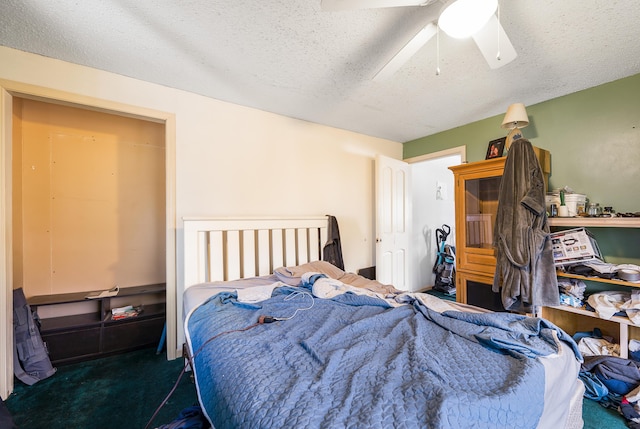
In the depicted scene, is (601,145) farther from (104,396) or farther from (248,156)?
(104,396)

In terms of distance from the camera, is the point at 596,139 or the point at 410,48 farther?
the point at 596,139

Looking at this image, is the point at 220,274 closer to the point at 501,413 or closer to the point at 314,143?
the point at 314,143

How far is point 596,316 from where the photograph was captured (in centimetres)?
186

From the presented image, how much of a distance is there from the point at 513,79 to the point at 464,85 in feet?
1.17

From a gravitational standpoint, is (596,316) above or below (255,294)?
below

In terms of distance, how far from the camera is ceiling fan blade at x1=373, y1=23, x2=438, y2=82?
123 cm

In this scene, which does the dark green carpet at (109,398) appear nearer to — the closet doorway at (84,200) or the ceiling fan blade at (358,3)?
the closet doorway at (84,200)

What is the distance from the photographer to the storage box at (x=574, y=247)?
1.99 metres

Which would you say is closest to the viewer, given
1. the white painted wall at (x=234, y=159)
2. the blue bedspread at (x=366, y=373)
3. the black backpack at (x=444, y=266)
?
the blue bedspread at (x=366, y=373)

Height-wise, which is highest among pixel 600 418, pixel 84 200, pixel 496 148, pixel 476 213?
pixel 496 148

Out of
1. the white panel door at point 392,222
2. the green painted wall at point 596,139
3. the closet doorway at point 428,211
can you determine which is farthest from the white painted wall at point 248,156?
the green painted wall at point 596,139

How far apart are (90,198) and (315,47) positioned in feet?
8.38

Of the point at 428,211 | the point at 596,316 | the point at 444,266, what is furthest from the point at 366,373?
the point at 428,211

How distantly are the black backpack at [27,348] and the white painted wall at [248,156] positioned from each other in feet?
4.20
